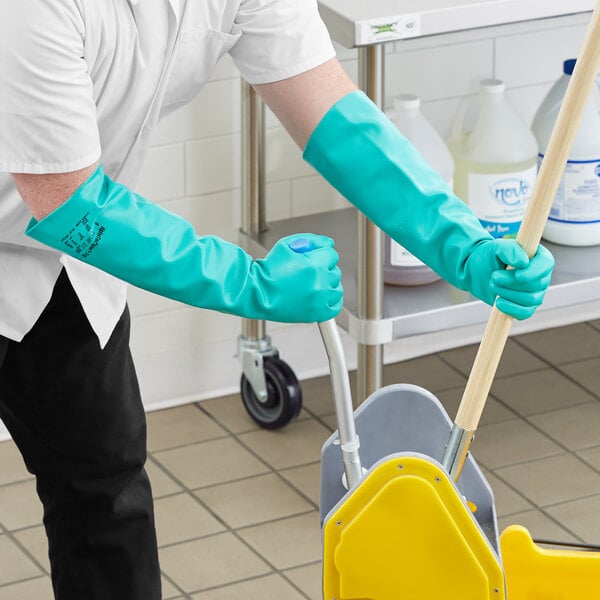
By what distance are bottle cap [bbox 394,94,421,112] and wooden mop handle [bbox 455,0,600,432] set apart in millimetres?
1084

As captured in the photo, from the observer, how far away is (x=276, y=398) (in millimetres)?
2891

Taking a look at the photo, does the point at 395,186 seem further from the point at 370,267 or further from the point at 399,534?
the point at 370,267

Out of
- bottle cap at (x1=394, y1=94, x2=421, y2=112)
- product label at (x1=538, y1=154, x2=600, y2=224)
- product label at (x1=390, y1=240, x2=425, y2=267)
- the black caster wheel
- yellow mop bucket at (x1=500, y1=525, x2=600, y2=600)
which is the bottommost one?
the black caster wheel

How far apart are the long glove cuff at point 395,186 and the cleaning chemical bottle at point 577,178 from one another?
104cm

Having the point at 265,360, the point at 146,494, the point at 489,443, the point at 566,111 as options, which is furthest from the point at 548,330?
the point at 566,111

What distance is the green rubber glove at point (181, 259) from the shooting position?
1.63 meters

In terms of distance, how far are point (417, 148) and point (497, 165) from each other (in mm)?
161

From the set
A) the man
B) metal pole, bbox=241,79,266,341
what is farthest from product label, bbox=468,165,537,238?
the man

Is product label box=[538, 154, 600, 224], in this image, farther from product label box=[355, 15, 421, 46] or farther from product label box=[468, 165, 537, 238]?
product label box=[355, 15, 421, 46]

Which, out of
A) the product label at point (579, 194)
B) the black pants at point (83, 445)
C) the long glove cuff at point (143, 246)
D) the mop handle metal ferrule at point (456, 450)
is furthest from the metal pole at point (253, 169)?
the mop handle metal ferrule at point (456, 450)

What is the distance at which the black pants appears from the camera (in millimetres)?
1936

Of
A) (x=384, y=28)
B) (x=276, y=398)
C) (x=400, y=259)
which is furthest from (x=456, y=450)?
(x=276, y=398)

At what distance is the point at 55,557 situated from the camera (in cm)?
211

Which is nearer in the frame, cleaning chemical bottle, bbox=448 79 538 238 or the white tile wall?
cleaning chemical bottle, bbox=448 79 538 238
